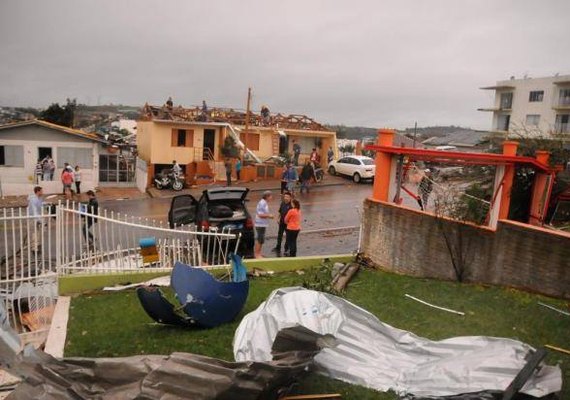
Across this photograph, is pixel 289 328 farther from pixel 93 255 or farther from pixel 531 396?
pixel 93 255

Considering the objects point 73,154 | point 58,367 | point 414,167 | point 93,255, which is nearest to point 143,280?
point 93,255

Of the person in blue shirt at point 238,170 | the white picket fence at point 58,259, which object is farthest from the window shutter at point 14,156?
the white picket fence at point 58,259

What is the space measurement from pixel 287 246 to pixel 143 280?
147 inches

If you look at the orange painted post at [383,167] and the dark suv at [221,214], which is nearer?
the orange painted post at [383,167]

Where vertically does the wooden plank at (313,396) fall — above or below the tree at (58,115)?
below

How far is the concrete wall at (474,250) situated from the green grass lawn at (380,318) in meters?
0.29

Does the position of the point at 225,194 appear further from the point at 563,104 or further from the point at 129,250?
the point at 563,104

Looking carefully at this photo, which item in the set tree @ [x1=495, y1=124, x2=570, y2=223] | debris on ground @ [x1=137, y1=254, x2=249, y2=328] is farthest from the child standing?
debris on ground @ [x1=137, y1=254, x2=249, y2=328]

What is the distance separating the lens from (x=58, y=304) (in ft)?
24.9

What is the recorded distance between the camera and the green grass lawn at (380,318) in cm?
586

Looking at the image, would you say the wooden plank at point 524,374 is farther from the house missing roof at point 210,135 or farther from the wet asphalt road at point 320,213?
the house missing roof at point 210,135

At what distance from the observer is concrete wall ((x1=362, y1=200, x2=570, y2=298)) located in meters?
7.21

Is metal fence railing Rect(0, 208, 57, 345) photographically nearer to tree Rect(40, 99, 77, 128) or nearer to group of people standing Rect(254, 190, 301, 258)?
group of people standing Rect(254, 190, 301, 258)

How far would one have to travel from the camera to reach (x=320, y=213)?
62.3 feet
